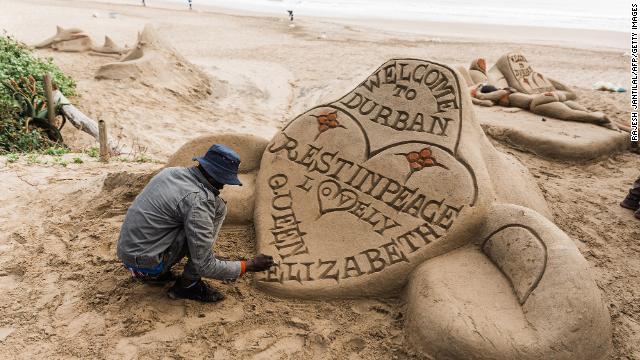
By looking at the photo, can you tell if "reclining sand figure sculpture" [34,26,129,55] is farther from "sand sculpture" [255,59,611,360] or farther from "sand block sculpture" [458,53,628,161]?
"sand sculpture" [255,59,611,360]

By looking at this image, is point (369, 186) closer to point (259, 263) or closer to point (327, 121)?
point (327, 121)

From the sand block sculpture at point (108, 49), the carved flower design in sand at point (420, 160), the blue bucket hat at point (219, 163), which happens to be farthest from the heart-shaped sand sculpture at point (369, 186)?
the sand block sculpture at point (108, 49)

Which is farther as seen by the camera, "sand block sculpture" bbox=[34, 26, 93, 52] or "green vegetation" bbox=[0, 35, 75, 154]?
"sand block sculpture" bbox=[34, 26, 93, 52]

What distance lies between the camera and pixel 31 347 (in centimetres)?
284

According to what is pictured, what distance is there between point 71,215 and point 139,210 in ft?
5.37

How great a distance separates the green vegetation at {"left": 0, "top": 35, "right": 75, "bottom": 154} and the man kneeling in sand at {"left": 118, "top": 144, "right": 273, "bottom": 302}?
13.2ft

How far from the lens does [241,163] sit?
4277mm

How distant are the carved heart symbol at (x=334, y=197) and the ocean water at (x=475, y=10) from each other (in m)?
23.1

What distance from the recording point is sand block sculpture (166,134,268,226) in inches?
156

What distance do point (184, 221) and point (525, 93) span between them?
675 centimetres

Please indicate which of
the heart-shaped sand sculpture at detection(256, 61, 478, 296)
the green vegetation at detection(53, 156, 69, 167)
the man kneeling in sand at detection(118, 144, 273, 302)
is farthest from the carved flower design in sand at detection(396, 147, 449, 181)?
the green vegetation at detection(53, 156, 69, 167)

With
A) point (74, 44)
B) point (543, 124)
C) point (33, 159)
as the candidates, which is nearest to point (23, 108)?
point (33, 159)

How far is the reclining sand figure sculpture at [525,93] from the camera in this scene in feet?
22.2

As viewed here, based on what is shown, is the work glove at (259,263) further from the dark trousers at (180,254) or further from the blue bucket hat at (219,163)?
the blue bucket hat at (219,163)
